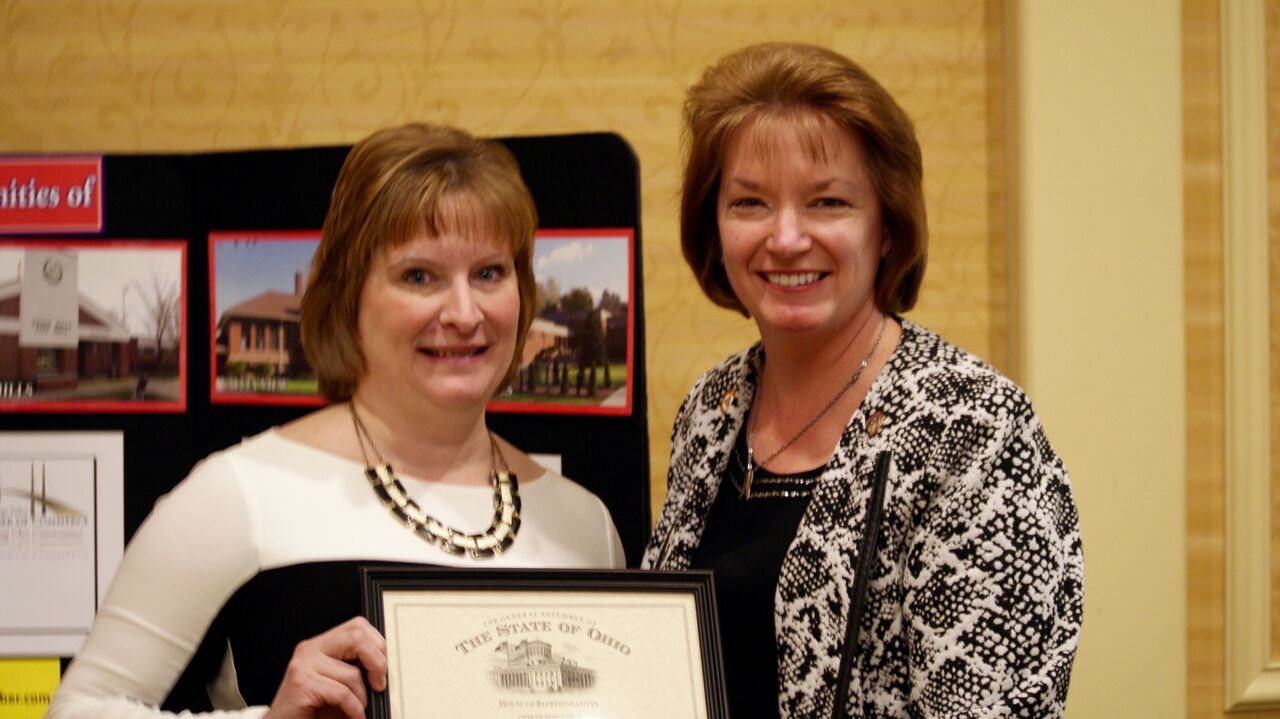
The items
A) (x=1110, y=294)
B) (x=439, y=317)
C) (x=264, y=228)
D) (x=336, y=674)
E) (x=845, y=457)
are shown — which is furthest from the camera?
(x=1110, y=294)

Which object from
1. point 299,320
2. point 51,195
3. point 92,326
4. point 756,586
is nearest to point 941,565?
point 756,586

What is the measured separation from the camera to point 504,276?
182 centimetres

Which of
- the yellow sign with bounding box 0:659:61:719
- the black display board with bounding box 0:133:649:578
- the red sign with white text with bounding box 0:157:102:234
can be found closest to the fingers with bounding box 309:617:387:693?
the black display board with bounding box 0:133:649:578

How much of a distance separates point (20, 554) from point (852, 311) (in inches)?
61.7

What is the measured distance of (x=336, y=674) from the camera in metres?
1.50

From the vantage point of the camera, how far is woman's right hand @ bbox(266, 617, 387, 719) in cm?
149

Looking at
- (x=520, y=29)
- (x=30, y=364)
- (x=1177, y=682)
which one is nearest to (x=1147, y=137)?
(x=1177, y=682)

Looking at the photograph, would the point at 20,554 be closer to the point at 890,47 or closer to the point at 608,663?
the point at 608,663

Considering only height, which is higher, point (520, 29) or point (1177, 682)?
point (520, 29)

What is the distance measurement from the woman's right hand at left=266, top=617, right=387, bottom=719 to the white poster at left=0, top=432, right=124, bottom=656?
0.92 meters

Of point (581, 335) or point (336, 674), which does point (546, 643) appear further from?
point (581, 335)

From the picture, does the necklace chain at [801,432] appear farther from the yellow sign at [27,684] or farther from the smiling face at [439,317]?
the yellow sign at [27,684]

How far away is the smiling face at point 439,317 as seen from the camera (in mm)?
1745

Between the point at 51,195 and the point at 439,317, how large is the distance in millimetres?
968
